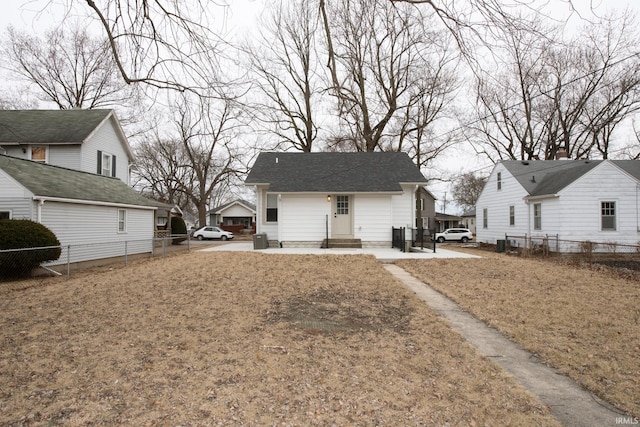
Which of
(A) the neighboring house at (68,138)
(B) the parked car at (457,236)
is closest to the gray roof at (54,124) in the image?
(A) the neighboring house at (68,138)

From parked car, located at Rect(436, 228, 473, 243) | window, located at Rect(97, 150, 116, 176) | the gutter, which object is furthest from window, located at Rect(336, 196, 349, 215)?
parked car, located at Rect(436, 228, 473, 243)

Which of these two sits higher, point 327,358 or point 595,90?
point 595,90

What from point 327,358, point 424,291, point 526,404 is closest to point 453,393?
point 526,404

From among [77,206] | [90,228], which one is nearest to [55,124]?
[77,206]

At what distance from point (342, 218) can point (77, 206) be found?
11153 millimetres

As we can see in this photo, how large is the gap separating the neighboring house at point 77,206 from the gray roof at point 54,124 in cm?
262

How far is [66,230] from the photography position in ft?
45.2

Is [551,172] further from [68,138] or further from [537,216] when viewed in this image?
[68,138]

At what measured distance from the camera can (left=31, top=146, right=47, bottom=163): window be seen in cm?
1823

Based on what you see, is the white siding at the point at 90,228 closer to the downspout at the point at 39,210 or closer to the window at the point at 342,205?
the downspout at the point at 39,210

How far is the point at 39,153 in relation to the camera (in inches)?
724

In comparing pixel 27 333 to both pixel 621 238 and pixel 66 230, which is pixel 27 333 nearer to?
pixel 66 230

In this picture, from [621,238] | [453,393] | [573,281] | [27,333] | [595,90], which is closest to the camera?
[453,393]

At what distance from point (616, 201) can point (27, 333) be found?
23442 millimetres
